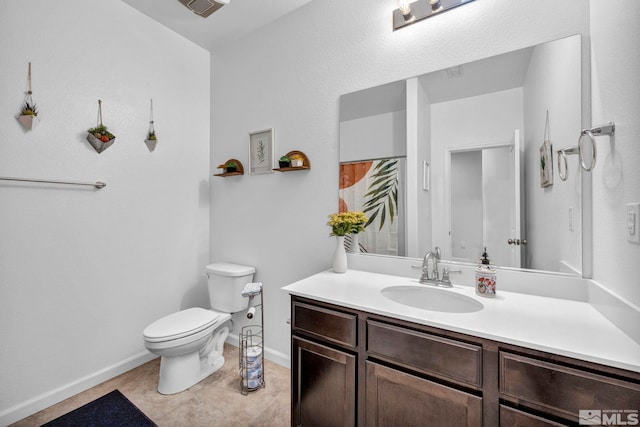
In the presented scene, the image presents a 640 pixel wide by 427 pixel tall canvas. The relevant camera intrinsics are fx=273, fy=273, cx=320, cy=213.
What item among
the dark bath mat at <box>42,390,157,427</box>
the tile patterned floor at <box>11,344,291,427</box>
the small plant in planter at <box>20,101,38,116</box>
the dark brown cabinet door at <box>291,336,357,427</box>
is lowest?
the tile patterned floor at <box>11,344,291,427</box>

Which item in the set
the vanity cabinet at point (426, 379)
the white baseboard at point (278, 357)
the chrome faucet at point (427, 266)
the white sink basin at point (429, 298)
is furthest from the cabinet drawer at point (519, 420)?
the white baseboard at point (278, 357)

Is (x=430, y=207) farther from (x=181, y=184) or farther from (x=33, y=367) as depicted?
(x=33, y=367)

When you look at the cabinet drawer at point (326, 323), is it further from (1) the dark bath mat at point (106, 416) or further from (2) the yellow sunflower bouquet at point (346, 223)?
(1) the dark bath mat at point (106, 416)

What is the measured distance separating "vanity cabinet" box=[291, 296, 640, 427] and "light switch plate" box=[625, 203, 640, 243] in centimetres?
40

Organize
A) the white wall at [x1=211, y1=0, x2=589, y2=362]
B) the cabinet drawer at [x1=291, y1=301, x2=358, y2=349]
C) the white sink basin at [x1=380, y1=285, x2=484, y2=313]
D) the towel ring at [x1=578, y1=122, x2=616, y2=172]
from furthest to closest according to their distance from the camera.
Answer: the white wall at [x1=211, y1=0, x2=589, y2=362], the white sink basin at [x1=380, y1=285, x2=484, y2=313], the cabinet drawer at [x1=291, y1=301, x2=358, y2=349], the towel ring at [x1=578, y1=122, x2=616, y2=172]

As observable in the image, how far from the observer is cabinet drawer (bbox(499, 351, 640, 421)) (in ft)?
2.43

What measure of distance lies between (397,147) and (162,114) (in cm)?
194

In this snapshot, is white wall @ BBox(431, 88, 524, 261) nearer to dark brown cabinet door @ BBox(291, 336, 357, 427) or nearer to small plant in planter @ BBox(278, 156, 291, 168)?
dark brown cabinet door @ BBox(291, 336, 357, 427)

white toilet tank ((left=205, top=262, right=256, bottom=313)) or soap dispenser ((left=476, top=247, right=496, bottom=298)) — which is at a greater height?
soap dispenser ((left=476, top=247, right=496, bottom=298))

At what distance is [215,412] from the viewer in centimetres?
164

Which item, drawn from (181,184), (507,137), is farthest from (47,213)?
(507,137)

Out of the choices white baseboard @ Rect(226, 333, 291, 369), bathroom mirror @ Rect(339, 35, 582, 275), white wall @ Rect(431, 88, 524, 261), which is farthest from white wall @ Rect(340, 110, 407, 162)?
white baseboard @ Rect(226, 333, 291, 369)

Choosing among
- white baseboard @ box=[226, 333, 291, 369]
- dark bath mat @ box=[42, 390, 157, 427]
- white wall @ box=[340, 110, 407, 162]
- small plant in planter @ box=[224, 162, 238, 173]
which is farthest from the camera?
small plant in planter @ box=[224, 162, 238, 173]

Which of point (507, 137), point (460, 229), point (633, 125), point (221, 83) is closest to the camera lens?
point (633, 125)
